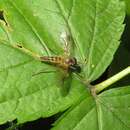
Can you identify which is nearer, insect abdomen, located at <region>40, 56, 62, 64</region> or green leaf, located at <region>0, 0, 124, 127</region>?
green leaf, located at <region>0, 0, 124, 127</region>

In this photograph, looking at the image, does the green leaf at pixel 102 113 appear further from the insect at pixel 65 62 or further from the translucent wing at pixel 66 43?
the translucent wing at pixel 66 43

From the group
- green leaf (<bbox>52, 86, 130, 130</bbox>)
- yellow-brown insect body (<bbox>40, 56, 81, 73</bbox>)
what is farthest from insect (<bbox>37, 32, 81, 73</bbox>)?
green leaf (<bbox>52, 86, 130, 130</bbox>)

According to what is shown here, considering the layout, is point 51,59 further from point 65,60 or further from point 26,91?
point 26,91

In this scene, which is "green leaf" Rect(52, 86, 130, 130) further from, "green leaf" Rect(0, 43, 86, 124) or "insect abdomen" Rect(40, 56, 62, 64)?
"insect abdomen" Rect(40, 56, 62, 64)

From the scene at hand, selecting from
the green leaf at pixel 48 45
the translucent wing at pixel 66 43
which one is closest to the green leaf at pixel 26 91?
the green leaf at pixel 48 45

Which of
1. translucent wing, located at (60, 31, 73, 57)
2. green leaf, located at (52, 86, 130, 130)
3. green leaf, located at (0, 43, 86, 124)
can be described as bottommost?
green leaf, located at (52, 86, 130, 130)

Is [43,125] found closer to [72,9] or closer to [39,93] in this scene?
[39,93]

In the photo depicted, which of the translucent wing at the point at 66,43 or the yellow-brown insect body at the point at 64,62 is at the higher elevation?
the translucent wing at the point at 66,43
